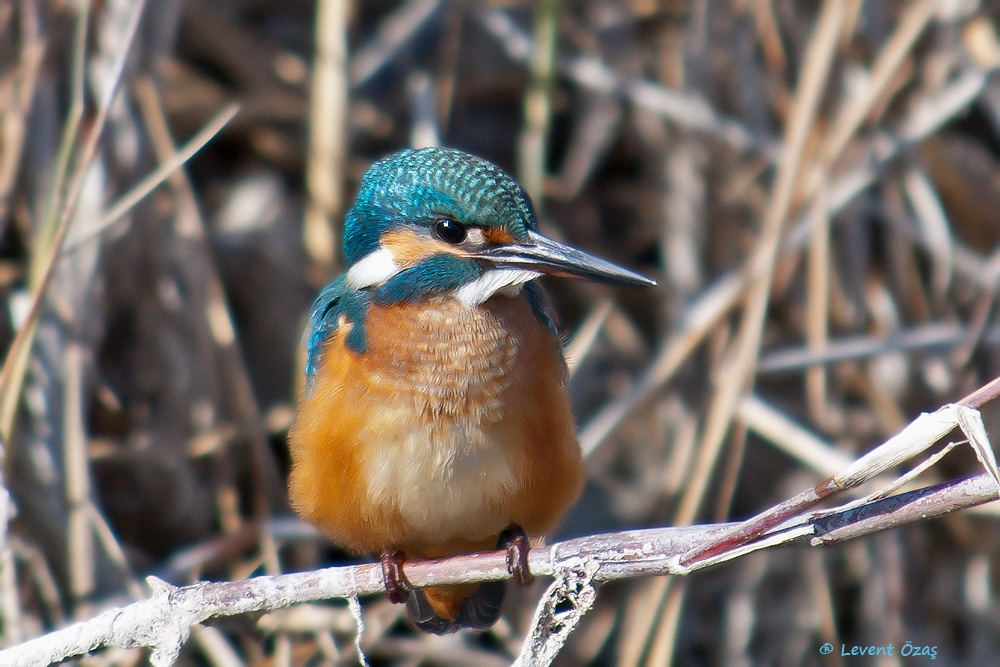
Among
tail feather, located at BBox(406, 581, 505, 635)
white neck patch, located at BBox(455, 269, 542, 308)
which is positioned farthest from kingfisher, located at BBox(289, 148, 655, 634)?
tail feather, located at BBox(406, 581, 505, 635)

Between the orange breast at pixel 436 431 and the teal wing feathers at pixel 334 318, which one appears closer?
the orange breast at pixel 436 431

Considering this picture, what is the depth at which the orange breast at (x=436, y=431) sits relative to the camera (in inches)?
68.3

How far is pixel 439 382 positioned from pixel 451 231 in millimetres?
287

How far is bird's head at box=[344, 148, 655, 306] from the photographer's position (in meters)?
1.78

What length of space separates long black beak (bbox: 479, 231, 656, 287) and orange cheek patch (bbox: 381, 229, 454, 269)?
10cm

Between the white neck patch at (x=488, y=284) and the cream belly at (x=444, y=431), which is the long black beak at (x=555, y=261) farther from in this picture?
the cream belly at (x=444, y=431)

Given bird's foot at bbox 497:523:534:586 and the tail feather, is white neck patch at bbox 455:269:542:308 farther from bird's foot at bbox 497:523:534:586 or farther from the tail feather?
the tail feather

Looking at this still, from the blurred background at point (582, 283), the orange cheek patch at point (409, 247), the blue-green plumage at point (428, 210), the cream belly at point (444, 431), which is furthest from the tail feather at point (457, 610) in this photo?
the orange cheek patch at point (409, 247)

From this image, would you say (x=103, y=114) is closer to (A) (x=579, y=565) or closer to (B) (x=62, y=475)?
(B) (x=62, y=475)

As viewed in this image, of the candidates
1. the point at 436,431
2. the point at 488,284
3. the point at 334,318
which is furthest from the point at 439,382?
the point at 334,318

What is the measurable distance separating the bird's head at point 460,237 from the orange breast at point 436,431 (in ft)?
0.17

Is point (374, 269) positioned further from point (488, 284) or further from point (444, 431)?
point (444, 431)

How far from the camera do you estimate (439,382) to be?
1760 millimetres

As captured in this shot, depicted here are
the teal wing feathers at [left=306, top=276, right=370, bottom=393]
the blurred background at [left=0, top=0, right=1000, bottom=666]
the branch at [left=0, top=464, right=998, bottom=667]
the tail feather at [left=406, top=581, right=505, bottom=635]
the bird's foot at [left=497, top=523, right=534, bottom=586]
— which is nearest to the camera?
the branch at [left=0, top=464, right=998, bottom=667]
